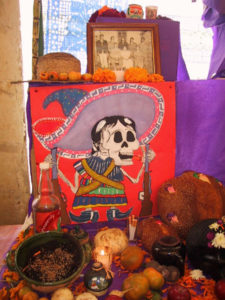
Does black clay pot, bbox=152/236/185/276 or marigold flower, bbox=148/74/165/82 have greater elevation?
marigold flower, bbox=148/74/165/82

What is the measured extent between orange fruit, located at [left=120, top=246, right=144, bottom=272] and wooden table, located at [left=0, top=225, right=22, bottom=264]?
2.70 feet

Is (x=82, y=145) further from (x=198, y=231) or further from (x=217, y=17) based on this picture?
(x=217, y=17)

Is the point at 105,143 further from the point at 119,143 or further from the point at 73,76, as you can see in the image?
the point at 73,76

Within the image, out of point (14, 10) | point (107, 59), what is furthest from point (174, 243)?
point (14, 10)

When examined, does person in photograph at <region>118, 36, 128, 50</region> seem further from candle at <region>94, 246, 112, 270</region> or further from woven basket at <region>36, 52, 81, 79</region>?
candle at <region>94, 246, 112, 270</region>

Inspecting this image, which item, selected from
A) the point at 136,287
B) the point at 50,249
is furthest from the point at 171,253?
the point at 50,249

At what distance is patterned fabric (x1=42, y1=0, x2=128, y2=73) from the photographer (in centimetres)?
219

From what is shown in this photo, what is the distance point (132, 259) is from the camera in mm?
1308

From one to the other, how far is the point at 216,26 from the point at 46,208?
2.16 meters

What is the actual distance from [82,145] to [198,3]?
6.30 feet

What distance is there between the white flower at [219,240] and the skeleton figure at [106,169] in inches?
27.1

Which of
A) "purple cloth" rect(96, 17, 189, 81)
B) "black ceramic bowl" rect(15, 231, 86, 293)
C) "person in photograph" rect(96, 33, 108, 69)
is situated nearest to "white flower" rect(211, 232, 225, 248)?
"black ceramic bowl" rect(15, 231, 86, 293)

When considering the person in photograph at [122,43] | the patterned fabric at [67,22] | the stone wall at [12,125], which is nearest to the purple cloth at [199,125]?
the person in photograph at [122,43]

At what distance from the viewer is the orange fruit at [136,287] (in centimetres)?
109
